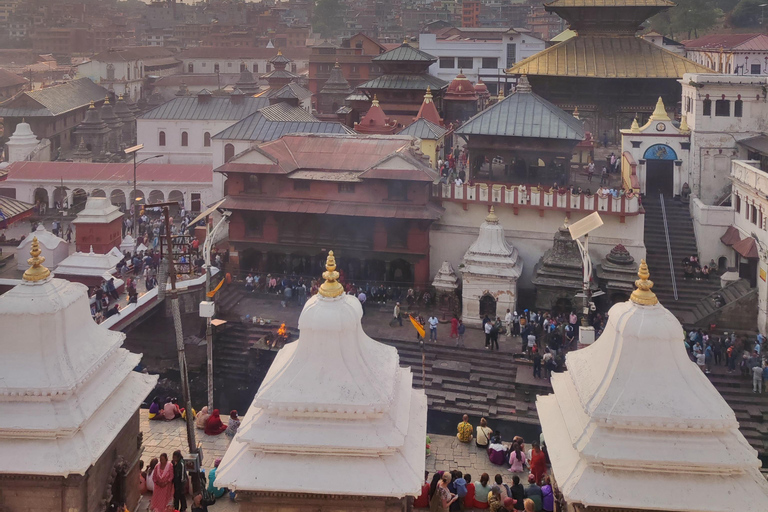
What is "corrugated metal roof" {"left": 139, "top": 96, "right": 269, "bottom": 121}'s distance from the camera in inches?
1842

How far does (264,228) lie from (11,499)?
62.8ft

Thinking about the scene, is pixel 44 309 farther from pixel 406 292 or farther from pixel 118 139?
pixel 118 139

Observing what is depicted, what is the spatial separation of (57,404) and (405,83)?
37062 mm

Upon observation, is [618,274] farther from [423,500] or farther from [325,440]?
[325,440]

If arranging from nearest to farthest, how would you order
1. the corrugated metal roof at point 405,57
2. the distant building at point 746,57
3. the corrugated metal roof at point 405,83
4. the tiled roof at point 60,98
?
1. the corrugated metal roof at point 405,83
2. the corrugated metal roof at point 405,57
3. the distant building at point 746,57
4. the tiled roof at point 60,98

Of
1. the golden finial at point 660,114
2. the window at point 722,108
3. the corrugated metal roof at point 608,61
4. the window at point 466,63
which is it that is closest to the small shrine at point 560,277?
the golden finial at point 660,114

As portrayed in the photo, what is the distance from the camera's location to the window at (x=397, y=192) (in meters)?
27.5

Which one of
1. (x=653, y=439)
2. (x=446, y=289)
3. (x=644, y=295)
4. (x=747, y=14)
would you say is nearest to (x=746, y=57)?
(x=747, y=14)

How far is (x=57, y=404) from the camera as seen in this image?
33.4 ft

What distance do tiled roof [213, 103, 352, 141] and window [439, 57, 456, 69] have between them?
22.7m

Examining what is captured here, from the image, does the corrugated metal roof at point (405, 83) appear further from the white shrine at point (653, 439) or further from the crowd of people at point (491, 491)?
the white shrine at point (653, 439)

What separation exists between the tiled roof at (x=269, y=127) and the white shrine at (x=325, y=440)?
88.5ft

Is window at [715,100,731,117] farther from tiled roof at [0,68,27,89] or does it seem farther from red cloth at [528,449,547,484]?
tiled roof at [0,68,27,89]

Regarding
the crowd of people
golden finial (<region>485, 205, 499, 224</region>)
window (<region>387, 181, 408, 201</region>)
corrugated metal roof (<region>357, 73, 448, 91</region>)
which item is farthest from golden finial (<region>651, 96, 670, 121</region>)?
the crowd of people
